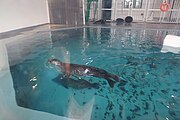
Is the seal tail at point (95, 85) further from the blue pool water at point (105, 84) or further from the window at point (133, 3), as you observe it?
the window at point (133, 3)

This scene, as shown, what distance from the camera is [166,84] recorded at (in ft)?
9.00

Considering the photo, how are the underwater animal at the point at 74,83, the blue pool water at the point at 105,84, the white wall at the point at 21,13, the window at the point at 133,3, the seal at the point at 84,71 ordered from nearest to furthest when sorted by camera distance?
1. the blue pool water at the point at 105,84
2. the underwater animal at the point at 74,83
3. the seal at the point at 84,71
4. the white wall at the point at 21,13
5. the window at the point at 133,3

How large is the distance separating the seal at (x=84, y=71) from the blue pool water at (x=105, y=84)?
106 mm

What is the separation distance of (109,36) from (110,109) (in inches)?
161

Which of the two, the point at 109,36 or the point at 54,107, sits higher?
the point at 109,36

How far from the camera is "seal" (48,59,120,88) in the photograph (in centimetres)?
288

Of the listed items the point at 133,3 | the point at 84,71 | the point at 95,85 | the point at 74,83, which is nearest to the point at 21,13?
the point at 84,71

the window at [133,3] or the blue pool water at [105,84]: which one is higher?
the window at [133,3]

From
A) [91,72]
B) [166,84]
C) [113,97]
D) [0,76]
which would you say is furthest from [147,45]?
[0,76]

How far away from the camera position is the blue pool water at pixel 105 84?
2057 mm

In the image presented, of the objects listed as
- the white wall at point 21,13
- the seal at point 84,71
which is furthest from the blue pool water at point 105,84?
the white wall at point 21,13

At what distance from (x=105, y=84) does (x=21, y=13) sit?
560cm

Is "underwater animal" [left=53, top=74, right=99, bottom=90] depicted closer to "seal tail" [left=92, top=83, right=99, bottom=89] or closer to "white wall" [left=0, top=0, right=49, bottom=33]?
"seal tail" [left=92, top=83, right=99, bottom=89]

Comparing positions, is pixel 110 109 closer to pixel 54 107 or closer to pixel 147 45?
pixel 54 107
